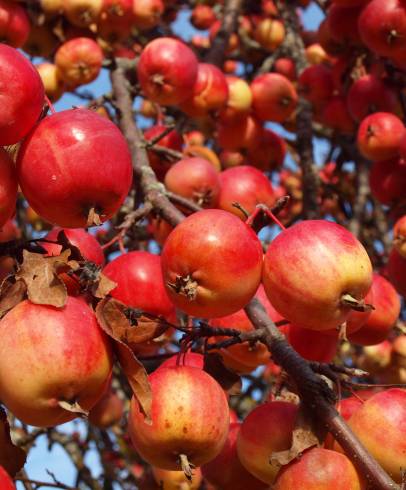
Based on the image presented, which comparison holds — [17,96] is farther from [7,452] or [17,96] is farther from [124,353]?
[7,452]

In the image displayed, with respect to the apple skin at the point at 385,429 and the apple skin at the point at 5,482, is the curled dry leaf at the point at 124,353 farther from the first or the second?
the apple skin at the point at 385,429

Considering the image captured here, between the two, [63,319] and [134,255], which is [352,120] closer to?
[134,255]

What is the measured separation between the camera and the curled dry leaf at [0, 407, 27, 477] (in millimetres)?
1257

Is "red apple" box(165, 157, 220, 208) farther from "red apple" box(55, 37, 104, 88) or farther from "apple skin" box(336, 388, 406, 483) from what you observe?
"apple skin" box(336, 388, 406, 483)

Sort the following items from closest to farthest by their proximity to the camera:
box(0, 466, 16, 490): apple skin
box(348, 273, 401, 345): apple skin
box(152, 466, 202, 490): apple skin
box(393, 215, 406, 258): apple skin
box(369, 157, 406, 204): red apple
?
box(0, 466, 16, 490): apple skin < box(348, 273, 401, 345): apple skin < box(393, 215, 406, 258): apple skin < box(152, 466, 202, 490): apple skin < box(369, 157, 406, 204): red apple

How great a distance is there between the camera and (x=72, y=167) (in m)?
1.34

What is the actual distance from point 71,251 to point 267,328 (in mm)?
507

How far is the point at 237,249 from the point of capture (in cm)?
139

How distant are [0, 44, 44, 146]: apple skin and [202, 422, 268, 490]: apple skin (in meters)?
0.92

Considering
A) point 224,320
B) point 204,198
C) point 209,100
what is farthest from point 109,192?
point 209,100

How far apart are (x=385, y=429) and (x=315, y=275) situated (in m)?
0.36

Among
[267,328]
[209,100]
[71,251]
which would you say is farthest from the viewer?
[209,100]

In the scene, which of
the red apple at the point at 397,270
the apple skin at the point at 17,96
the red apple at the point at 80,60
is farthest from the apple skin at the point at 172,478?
the red apple at the point at 80,60

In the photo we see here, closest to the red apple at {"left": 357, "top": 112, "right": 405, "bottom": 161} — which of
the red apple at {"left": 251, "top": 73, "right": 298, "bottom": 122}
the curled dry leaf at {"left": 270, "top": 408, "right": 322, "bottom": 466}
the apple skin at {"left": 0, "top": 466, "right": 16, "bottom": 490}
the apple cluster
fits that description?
the apple cluster
